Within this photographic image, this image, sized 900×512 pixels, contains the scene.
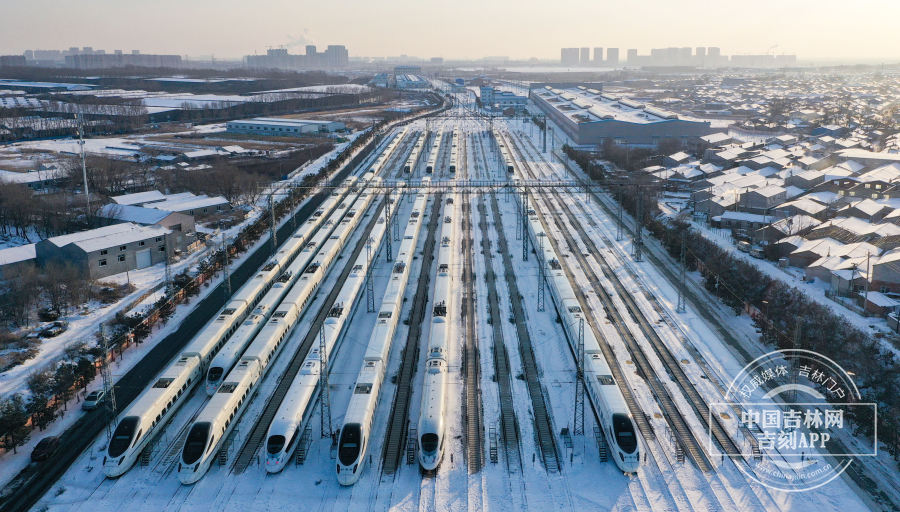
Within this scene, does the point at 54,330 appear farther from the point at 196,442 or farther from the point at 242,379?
the point at 196,442

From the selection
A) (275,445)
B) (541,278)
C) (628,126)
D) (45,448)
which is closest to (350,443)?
(275,445)

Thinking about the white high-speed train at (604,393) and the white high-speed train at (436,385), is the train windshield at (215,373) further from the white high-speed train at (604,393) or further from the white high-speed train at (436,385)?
the white high-speed train at (604,393)

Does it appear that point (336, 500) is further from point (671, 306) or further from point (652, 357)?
point (671, 306)

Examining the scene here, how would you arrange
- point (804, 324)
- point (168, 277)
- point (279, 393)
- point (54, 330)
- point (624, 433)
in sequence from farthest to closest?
point (168, 277) → point (54, 330) → point (804, 324) → point (279, 393) → point (624, 433)

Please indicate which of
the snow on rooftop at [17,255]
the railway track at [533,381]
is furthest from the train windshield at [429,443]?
the snow on rooftop at [17,255]

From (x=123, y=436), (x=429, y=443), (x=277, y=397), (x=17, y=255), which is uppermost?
(x=17, y=255)

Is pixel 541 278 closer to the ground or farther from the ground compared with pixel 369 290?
farther from the ground
